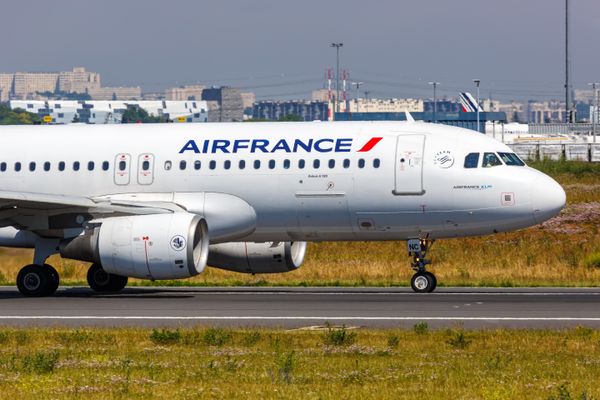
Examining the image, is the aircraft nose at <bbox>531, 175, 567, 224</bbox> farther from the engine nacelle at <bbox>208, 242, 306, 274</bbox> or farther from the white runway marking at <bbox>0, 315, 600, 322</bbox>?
the engine nacelle at <bbox>208, 242, 306, 274</bbox>

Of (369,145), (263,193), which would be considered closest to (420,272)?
(369,145)

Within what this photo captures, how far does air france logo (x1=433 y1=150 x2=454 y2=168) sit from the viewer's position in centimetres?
3209

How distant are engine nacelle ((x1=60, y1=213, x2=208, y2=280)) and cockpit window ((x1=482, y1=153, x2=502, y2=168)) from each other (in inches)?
275

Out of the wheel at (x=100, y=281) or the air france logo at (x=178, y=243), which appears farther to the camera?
the wheel at (x=100, y=281)

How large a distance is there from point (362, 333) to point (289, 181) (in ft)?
33.3

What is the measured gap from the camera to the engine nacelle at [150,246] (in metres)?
30.2

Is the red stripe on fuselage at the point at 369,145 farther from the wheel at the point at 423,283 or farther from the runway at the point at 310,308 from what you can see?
the runway at the point at 310,308

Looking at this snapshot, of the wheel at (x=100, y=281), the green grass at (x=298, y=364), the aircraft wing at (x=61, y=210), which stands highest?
the aircraft wing at (x=61, y=210)

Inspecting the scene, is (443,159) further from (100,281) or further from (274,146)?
(100,281)

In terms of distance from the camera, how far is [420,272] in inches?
1291

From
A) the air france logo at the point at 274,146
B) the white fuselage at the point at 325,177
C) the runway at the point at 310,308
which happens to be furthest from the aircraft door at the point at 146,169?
the runway at the point at 310,308

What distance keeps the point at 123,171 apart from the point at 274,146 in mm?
3917

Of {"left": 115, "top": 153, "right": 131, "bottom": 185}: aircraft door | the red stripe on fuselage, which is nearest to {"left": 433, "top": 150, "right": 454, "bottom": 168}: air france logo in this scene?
the red stripe on fuselage

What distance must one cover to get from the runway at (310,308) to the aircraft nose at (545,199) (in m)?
1.97
